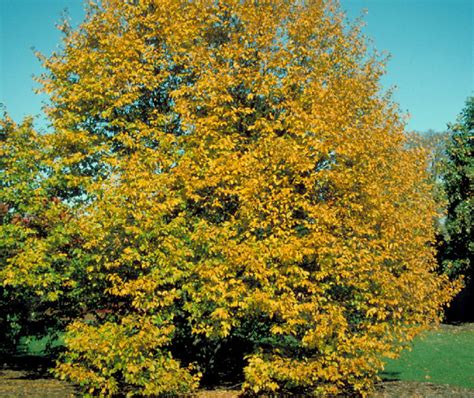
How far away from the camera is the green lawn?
15266 millimetres

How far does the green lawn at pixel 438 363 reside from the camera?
15266 millimetres

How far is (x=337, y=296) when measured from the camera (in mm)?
11281

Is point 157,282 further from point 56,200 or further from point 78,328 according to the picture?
point 56,200

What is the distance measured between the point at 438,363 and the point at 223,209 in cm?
1215

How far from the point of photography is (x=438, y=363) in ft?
60.5

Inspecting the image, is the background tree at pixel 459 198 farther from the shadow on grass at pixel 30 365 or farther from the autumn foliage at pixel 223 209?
the shadow on grass at pixel 30 365

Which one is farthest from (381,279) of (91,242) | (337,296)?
(91,242)

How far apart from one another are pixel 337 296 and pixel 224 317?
3.14 meters

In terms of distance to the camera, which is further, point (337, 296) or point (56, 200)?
point (56, 200)

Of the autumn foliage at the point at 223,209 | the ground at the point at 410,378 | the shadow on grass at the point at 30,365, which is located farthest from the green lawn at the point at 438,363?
the shadow on grass at the point at 30,365

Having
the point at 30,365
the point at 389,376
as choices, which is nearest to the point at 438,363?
the point at 389,376

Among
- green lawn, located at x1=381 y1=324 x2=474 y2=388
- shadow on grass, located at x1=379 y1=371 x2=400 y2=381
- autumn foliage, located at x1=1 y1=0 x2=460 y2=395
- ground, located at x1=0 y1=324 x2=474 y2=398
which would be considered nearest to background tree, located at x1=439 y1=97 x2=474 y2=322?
green lawn, located at x1=381 y1=324 x2=474 y2=388

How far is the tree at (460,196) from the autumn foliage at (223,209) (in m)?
18.4

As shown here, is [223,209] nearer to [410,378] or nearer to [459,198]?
[410,378]
